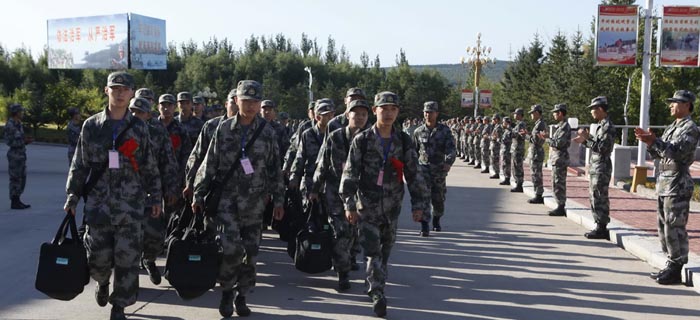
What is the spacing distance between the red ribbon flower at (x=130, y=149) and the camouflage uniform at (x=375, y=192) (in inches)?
69.7

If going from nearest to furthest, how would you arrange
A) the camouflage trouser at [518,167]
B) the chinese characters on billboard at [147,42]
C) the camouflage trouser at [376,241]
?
the camouflage trouser at [376,241] → the camouflage trouser at [518,167] → the chinese characters on billboard at [147,42]

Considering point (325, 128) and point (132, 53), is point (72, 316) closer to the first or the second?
point (325, 128)

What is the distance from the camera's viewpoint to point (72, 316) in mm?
6109

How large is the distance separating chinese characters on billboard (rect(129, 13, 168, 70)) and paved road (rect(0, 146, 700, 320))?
34075mm

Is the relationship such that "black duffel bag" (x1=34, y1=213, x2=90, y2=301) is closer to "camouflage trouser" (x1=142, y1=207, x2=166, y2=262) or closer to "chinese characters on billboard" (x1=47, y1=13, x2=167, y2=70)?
"camouflage trouser" (x1=142, y1=207, x2=166, y2=262)

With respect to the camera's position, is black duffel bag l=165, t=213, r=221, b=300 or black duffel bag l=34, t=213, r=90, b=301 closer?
black duffel bag l=34, t=213, r=90, b=301

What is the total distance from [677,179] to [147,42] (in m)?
41.7

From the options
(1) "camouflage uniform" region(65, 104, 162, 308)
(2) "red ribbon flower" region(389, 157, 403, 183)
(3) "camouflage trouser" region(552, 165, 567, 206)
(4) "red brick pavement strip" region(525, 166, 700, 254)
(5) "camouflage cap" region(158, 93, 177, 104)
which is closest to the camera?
(1) "camouflage uniform" region(65, 104, 162, 308)

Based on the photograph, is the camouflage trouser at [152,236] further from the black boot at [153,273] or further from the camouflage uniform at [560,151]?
the camouflage uniform at [560,151]

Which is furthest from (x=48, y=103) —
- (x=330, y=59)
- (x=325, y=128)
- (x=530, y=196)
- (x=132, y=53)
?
(x=330, y=59)

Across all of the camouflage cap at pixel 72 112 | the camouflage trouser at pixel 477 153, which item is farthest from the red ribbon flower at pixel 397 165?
the camouflage trouser at pixel 477 153

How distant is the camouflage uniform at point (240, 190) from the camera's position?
6.02m

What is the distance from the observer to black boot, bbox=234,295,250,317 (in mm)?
6184

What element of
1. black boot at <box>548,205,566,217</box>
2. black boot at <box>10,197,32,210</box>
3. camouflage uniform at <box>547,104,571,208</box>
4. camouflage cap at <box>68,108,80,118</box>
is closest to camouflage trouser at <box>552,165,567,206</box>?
camouflage uniform at <box>547,104,571,208</box>
